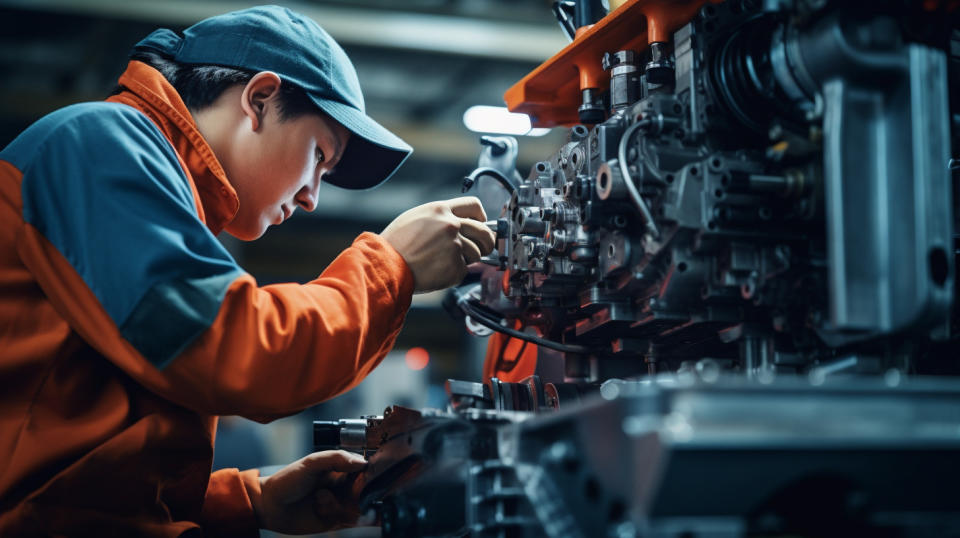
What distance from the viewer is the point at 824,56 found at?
3.75 feet

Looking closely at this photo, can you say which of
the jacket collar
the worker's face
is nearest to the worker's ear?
the worker's face

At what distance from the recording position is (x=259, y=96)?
1.73 m

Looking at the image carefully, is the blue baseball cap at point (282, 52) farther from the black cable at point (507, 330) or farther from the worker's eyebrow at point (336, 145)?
the black cable at point (507, 330)

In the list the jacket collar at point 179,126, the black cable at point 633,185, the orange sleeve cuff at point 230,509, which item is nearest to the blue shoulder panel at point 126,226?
the jacket collar at point 179,126

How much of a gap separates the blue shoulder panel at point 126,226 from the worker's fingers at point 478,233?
0.48m

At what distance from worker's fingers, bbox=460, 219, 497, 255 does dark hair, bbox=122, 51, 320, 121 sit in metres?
0.42

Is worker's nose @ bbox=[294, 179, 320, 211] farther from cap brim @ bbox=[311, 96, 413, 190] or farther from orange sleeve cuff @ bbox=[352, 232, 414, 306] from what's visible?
orange sleeve cuff @ bbox=[352, 232, 414, 306]

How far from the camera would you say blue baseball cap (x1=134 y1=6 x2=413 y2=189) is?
1732mm

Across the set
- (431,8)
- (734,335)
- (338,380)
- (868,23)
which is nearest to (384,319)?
(338,380)

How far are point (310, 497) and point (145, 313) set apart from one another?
820mm

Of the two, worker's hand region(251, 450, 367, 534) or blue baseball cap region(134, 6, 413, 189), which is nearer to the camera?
blue baseball cap region(134, 6, 413, 189)

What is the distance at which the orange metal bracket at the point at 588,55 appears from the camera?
1.54m

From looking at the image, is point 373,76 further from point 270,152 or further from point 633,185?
point 633,185

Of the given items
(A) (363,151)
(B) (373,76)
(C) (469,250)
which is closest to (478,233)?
(C) (469,250)
